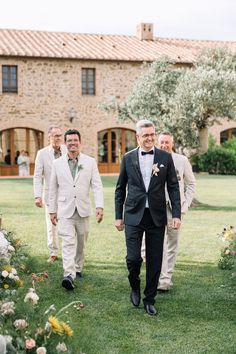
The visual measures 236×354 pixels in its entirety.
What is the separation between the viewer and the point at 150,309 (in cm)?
561

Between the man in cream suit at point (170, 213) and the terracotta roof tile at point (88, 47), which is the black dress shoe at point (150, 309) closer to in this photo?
the man in cream suit at point (170, 213)

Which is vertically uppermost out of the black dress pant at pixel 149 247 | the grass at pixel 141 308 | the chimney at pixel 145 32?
the chimney at pixel 145 32

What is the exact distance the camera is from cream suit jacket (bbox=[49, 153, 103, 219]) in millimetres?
6703

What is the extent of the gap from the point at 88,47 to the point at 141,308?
24886 mm

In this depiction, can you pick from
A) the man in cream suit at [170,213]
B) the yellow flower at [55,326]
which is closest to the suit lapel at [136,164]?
the man in cream suit at [170,213]

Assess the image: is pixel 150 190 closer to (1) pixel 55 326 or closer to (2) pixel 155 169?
(2) pixel 155 169

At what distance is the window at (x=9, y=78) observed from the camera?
1100 inches

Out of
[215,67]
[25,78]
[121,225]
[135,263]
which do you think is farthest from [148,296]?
[25,78]

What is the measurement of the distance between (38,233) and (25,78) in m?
18.5

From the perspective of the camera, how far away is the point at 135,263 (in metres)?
5.69

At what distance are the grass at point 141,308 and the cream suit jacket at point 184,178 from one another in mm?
903

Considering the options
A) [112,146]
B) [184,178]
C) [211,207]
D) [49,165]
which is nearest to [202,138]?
[211,207]

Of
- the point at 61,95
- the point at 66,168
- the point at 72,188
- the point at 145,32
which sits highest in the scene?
the point at 145,32

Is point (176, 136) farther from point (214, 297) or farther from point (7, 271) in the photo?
point (7, 271)
